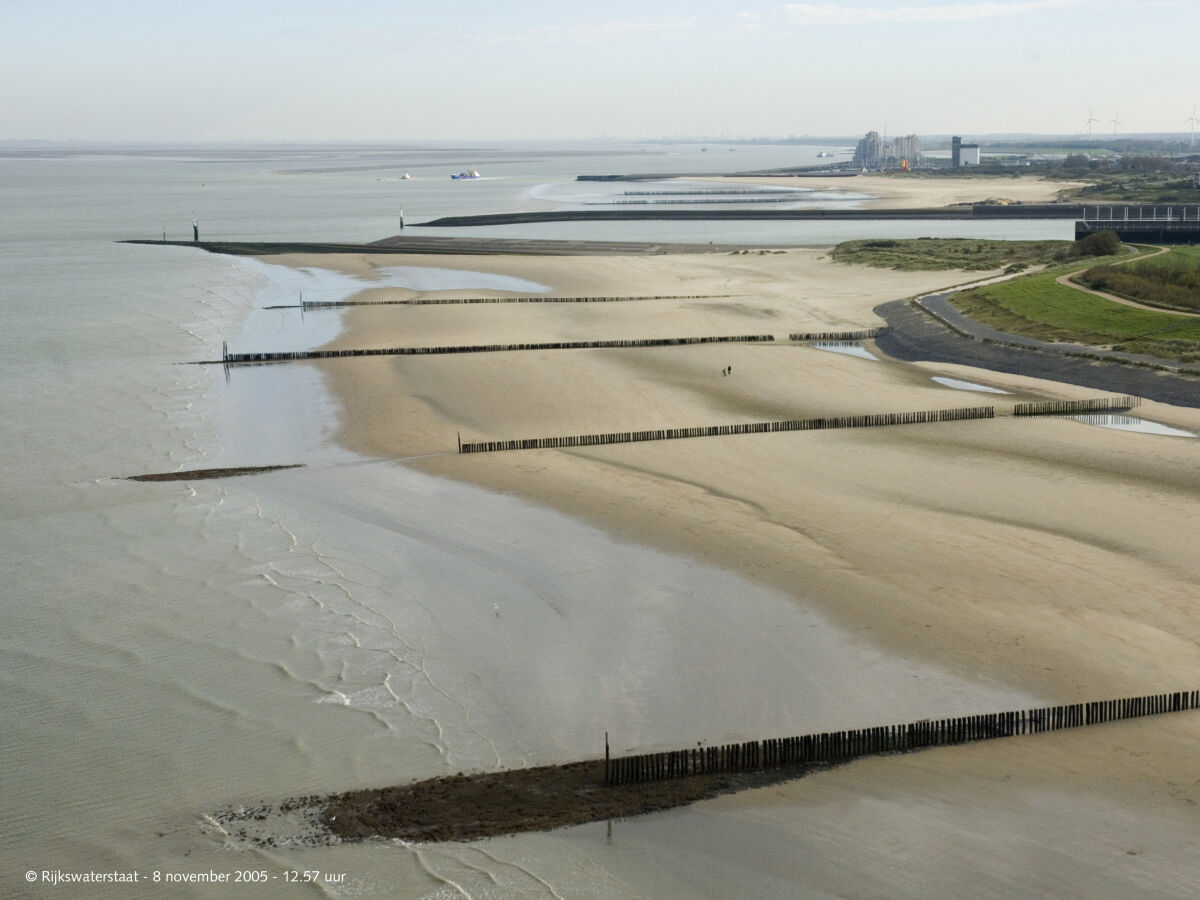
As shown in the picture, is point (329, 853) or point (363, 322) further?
point (363, 322)

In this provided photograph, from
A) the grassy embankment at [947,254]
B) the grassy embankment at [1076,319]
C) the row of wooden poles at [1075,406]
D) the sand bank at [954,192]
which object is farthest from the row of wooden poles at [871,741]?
the sand bank at [954,192]

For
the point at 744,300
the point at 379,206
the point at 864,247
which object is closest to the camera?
the point at 744,300

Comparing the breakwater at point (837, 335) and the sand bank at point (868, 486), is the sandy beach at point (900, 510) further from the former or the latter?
the breakwater at point (837, 335)

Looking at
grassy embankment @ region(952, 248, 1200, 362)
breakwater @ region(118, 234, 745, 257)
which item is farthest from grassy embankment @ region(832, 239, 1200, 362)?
breakwater @ region(118, 234, 745, 257)

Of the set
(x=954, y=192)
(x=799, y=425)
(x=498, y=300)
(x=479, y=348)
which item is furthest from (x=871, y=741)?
(x=954, y=192)

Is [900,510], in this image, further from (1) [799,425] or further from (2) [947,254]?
(2) [947,254]

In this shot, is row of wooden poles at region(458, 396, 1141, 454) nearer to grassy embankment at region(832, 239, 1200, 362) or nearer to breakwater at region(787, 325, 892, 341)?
grassy embankment at region(832, 239, 1200, 362)

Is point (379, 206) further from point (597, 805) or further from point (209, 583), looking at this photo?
point (597, 805)

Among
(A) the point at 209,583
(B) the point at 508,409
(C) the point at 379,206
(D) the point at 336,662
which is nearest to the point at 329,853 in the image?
(D) the point at 336,662
